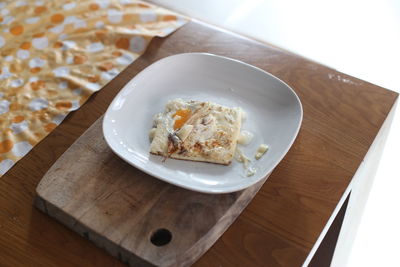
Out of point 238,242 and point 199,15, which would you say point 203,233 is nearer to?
point 238,242

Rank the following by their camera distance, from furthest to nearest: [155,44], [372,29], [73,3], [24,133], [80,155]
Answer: [372,29], [73,3], [155,44], [24,133], [80,155]

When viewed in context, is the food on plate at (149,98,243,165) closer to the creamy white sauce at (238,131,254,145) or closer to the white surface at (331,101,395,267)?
the creamy white sauce at (238,131,254,145)

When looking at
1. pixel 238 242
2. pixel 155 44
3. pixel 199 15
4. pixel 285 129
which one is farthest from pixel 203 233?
pixel 199 15

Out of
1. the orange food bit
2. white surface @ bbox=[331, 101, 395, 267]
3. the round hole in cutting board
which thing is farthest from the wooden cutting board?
white surface @ bbox=[331, 101, 395, 267]

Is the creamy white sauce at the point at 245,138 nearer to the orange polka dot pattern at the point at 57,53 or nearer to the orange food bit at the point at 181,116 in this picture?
the orange food bit at the point at 181,116

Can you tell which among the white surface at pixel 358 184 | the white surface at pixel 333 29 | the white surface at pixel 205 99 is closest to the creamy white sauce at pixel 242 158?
the white surface at pixel 205 99

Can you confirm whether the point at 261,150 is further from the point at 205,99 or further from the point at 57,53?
the point at 57,53
